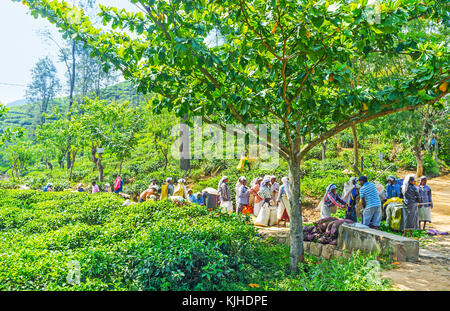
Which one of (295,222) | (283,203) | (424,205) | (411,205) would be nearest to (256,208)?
(283,203)

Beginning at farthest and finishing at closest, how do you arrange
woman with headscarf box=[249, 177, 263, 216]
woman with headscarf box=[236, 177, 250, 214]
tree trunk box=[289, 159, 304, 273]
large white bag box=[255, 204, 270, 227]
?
woman with headscarf box=[249, 177, 263, 216]
woman with headscarf box=[236, 177, 250, 214]
large white bag box=[255, 204, 270, 227]
tree trunk box=[289, 159, 304, 273]

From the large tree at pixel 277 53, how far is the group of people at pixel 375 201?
6.48 ft

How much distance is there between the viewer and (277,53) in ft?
18.1

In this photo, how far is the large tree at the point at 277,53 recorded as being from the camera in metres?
4.43

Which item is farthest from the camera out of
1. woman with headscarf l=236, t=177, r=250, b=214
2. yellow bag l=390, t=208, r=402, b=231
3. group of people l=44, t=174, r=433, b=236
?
woman with headscarf l=236, t=177, r=250, b=214

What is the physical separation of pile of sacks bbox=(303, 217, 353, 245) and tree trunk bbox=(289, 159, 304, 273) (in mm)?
1259

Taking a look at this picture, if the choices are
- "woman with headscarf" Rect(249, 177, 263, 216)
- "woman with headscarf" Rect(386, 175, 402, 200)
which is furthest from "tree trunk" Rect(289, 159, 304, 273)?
"woman with headscarf" Rect(386, 175, 402, 200)

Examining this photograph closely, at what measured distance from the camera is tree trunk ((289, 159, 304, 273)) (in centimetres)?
573

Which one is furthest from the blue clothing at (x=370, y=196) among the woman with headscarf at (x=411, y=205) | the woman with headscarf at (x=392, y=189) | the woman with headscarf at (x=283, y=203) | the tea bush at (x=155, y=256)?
the woman with headscarf at (x=392, y=189)

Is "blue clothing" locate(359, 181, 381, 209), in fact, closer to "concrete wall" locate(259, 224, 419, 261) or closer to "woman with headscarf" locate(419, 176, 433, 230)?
"concrete wall" locate(259, 224, 419, 261)

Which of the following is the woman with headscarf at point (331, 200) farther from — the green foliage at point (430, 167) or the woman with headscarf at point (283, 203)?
the green foliage at point (430, 167)

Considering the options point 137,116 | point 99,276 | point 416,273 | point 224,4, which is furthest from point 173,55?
point 137,116

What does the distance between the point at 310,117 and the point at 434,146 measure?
18388 mm

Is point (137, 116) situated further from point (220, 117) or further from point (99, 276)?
point (99, 276)
